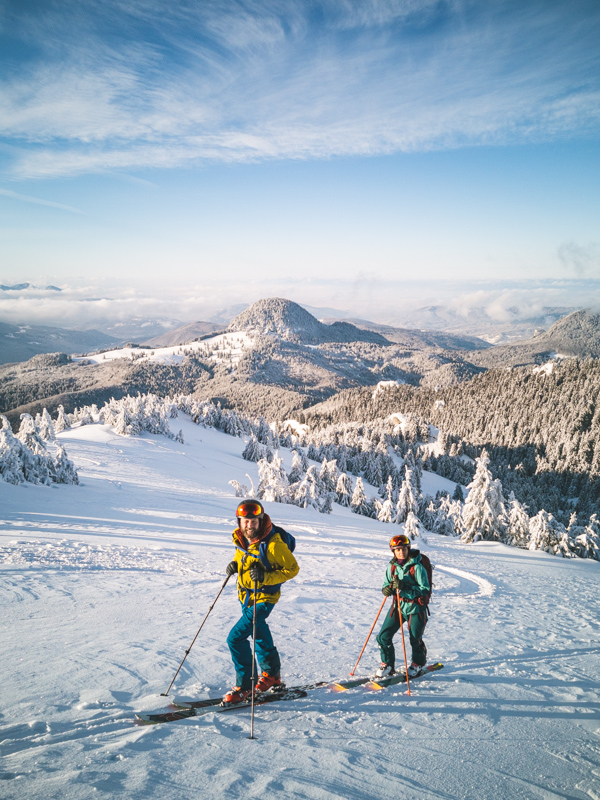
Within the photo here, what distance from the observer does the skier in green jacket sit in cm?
614

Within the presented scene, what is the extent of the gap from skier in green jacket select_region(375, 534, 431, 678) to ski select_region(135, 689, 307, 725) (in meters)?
1.67

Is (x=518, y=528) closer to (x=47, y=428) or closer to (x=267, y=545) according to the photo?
(x=267, y=545)

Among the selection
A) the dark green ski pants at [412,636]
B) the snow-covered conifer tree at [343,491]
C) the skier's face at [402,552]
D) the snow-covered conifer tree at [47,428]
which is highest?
→ the skier's face at [402,552]

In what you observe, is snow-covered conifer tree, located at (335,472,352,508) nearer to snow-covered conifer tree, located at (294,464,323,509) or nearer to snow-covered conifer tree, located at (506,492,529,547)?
snow-covered conifer tree, located at (294,464,323,509)

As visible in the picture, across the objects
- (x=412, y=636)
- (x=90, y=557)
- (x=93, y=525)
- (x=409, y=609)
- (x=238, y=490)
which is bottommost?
(x=238, y=490)

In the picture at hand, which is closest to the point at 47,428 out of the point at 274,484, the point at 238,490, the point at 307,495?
the point at 238,490

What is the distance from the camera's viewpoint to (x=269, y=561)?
4.98 m

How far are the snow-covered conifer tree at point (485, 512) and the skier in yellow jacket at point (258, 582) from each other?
26259mm

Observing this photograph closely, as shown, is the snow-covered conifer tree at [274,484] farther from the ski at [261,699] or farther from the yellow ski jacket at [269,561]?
the yellow ski jacket at [269,561]

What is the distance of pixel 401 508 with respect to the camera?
128 feet

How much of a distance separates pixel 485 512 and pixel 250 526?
93.8ft

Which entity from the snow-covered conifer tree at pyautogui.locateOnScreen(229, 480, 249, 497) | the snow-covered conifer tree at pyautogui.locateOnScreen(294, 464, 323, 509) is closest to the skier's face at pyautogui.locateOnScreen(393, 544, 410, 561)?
the snow-covered conifer tree at pyautogui.locateOnScreen(229, 480, 249, 497)

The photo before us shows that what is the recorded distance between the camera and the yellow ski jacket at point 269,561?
4.98 metres

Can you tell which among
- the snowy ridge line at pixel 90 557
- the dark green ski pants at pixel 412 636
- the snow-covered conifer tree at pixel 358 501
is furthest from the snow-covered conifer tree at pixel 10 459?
the snow-covered conifer tree at pixel 358 501
